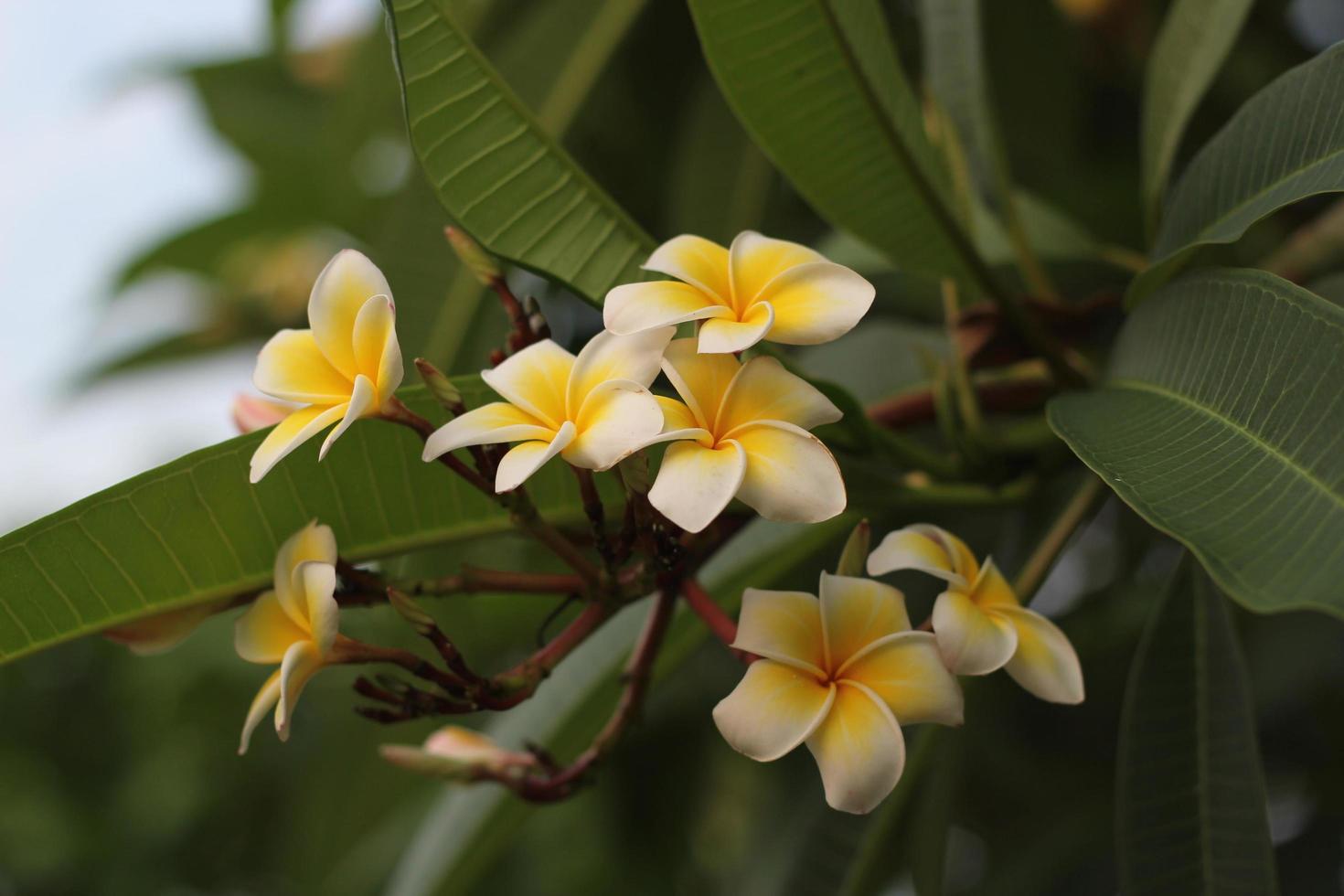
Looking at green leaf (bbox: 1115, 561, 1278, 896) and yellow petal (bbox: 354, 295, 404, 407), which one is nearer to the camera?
yellow petal (bbox: 354, 295, 404, 407)

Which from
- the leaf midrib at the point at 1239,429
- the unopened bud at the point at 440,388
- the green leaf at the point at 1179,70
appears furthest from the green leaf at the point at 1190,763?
the unopened bud at the point at 440,388

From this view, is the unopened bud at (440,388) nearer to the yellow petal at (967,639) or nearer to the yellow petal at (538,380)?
the yellow petal at (538,380)

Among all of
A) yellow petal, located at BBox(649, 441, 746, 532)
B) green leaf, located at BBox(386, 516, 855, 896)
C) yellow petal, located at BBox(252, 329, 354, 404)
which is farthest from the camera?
green leaf, located at BBox(386, 516, 855, 896)

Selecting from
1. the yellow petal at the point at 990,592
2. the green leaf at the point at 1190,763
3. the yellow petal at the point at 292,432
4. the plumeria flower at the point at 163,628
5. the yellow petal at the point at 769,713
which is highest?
the yellow petal at the point at 292,432

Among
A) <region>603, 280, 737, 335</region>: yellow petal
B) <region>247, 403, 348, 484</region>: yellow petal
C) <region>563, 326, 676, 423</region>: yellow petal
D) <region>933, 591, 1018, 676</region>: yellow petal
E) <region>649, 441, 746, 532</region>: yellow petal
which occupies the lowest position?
<region>933, 591, 1018, 676</region>: yellow petal

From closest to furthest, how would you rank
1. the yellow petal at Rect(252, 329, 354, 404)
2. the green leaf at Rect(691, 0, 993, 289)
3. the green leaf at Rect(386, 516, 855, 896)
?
1. the yellow petal at Rect(252, 329, 354, 404)
2. the green leaf at Rect(691, 0, 993, 289)
3. the green leaf at Rect(386, 516, 855, 896)

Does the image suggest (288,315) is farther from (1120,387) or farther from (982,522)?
(1120,387)

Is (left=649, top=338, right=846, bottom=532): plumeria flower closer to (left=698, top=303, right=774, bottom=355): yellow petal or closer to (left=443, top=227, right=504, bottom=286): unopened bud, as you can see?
(left=698, top=303, right=774, bottom=355): yellow petal

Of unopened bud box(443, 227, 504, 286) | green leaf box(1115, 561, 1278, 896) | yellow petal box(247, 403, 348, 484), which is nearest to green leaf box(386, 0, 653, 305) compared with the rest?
unopened bud box(443, 227, 504, 286)
